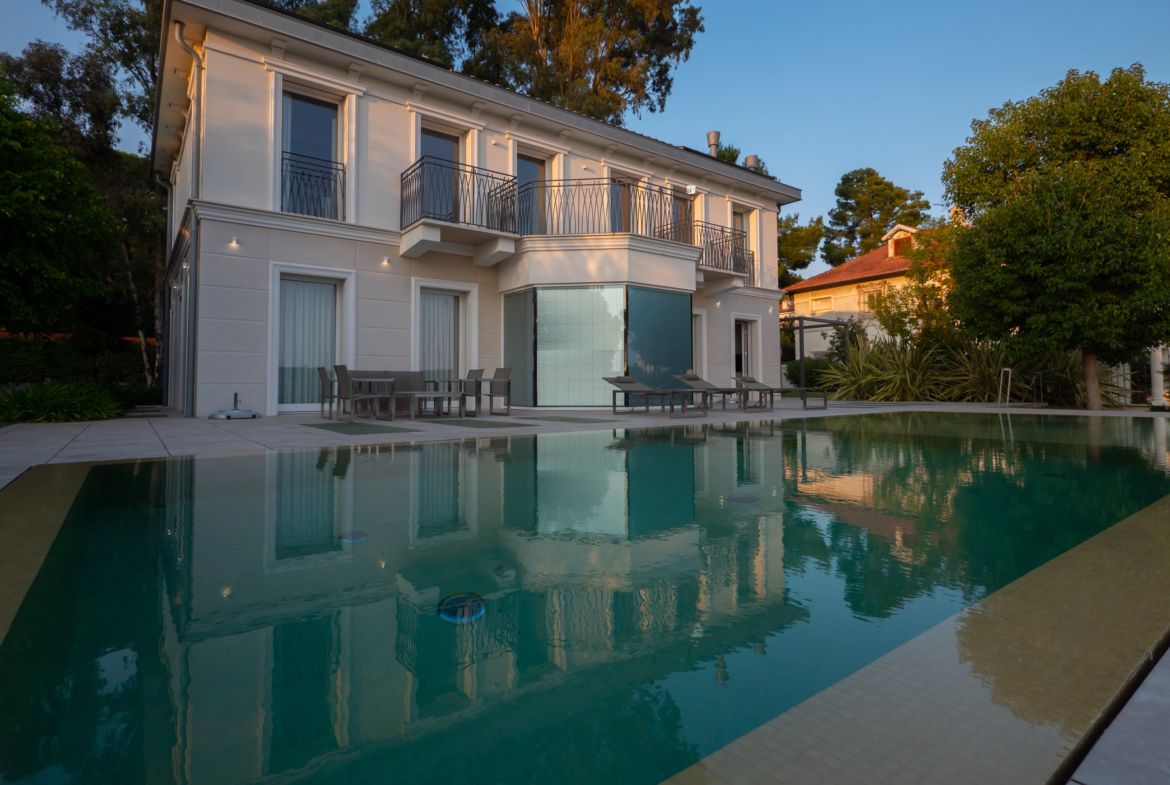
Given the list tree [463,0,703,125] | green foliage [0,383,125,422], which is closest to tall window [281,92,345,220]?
green foliage [0,383,125,422]

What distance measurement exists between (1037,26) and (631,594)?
25.3 meters

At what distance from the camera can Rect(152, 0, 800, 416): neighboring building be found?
Result: 31.7 ft

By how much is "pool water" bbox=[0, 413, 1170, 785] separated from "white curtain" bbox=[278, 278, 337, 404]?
22.4 feet

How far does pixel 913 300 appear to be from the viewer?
1733cm

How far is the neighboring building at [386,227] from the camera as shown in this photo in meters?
9.67

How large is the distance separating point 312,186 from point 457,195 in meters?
2.63

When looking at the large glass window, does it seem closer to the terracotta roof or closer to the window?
the window

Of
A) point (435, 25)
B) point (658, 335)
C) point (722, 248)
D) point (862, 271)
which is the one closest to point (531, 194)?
point (658, 335)

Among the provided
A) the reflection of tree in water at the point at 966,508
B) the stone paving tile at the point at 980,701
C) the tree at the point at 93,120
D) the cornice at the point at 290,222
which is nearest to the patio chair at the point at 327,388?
the cornice at the point at 290,222

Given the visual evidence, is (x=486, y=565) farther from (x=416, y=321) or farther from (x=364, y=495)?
(x=416, y=321)

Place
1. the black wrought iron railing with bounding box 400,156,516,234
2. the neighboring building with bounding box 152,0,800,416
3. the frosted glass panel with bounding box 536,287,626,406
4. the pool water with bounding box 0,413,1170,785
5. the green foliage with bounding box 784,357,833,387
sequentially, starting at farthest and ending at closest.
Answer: the green foliage with bounding box 784,357,833,387 → the frosted glass panel with bounding box 536,287,626,406 → the black wrought iron railing with bounding box 400,156,516,234 → the neighboring building with bounding box 152,0,800,416 → the pool water with bounding box 0,413,1170,785

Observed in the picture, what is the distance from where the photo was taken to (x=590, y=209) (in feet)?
45.1

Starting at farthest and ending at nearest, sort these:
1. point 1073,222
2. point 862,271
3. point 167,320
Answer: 1. point 862,271
2. point 167,320
3. point 1073,222

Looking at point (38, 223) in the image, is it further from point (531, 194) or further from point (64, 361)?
point (531, 194)
